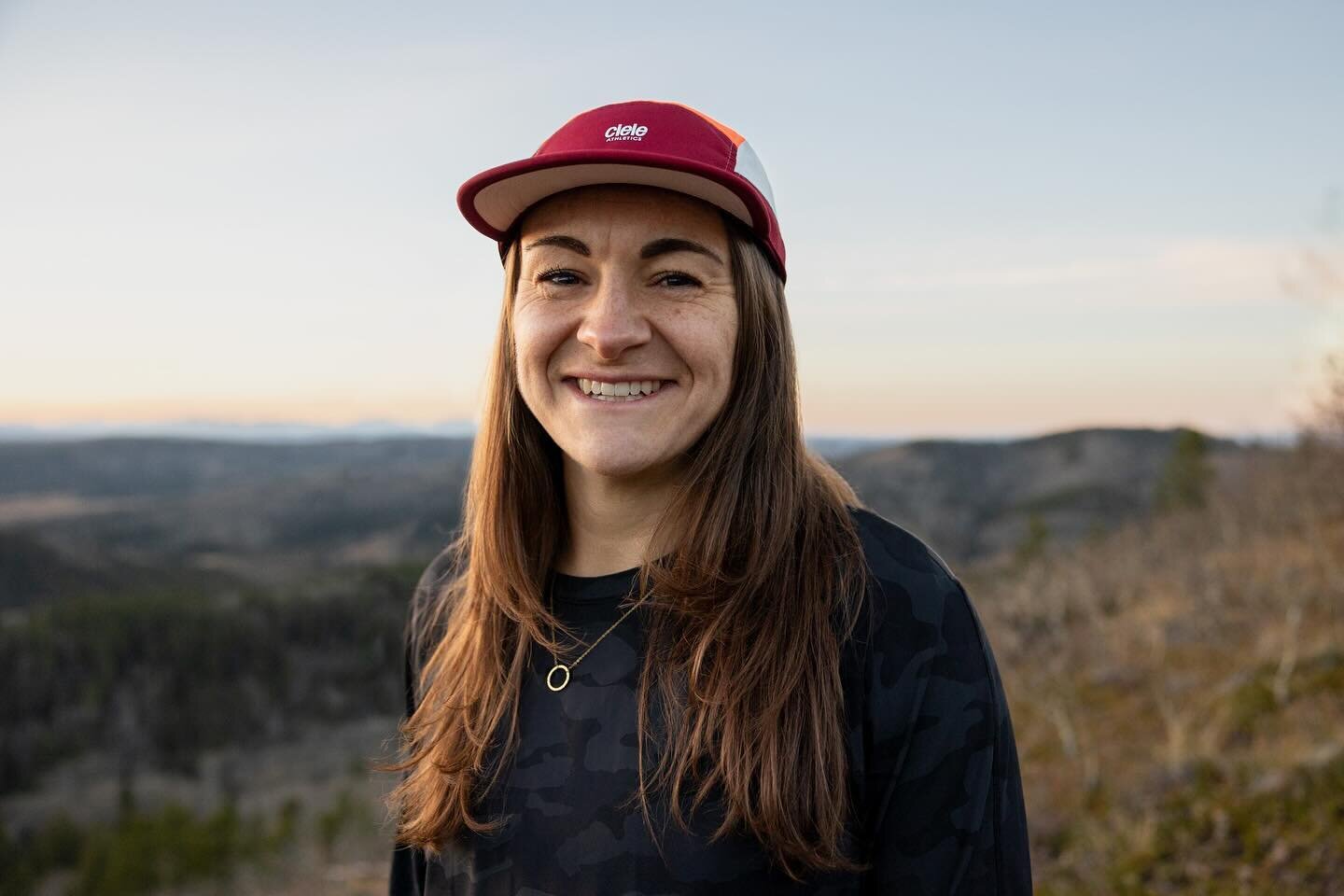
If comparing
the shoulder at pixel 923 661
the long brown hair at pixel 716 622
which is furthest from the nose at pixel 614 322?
the shoulder at pixel 923 661

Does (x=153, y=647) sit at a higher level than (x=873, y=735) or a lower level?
lower

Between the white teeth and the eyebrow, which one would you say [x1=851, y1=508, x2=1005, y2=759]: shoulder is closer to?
the white teeth

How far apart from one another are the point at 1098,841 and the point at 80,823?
57283 millimetres

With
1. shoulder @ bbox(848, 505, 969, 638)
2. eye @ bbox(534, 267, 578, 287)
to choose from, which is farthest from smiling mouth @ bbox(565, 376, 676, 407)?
shoulder @ bbox(848, 505, 969, 638)

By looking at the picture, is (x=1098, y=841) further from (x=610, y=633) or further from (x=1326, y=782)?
(x=610, y=633)

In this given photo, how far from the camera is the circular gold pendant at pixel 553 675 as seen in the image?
2076mm

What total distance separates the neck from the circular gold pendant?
229mm

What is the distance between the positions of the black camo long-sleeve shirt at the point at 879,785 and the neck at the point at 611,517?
0.27m

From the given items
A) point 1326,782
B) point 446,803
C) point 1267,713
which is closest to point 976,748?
point 446,803

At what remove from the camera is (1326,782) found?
9.43 m

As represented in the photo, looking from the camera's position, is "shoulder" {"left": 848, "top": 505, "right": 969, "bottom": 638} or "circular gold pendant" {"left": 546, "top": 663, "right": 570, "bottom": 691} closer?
"shoulder" {"left": 848, "top": 505, "right": 969, "bottom": 638}

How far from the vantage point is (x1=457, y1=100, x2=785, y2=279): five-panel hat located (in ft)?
6.09

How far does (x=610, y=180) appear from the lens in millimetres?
1927

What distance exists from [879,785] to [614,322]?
102 centimetres
